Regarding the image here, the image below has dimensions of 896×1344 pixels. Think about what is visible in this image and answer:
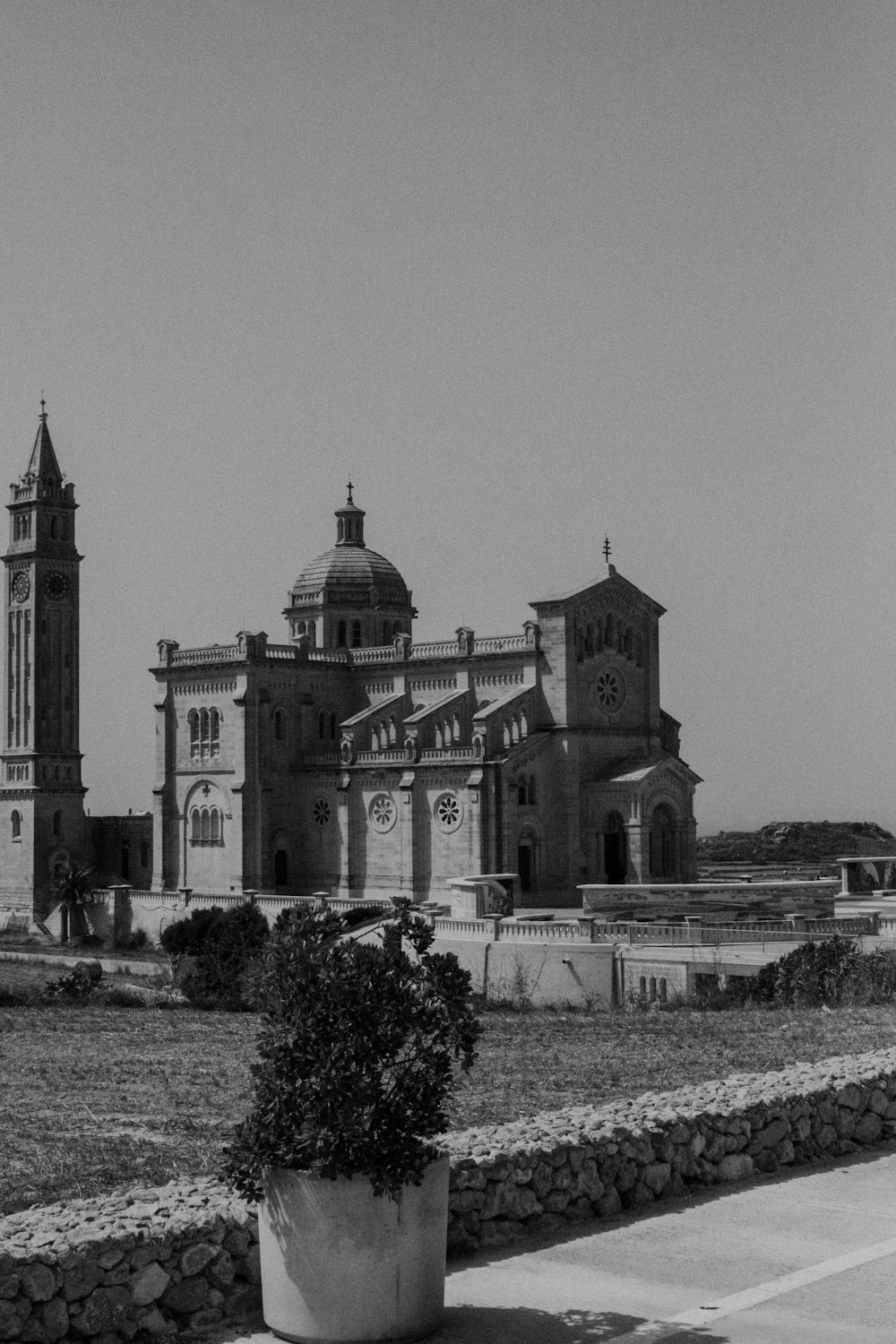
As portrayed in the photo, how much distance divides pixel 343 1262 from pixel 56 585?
7438cm

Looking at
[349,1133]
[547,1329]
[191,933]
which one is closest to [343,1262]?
[349,1133]

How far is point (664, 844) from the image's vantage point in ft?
209

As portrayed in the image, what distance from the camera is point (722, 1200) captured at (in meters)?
12.8

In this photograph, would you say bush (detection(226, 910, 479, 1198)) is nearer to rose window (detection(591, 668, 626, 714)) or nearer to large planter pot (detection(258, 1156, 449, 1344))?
large planter pot (detection(258, 1156, 449, 1344))

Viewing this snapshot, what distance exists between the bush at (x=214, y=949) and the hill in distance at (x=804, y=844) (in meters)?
39.9

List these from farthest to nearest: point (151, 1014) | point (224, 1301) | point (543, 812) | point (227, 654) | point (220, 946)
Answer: point (227, 654) < point (543, 812) < point (220, 946) < point (151, 1014) < point (224, 1301)

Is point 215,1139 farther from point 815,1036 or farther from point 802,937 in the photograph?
point 802,937

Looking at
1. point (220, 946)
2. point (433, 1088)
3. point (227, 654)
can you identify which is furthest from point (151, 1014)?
point (227, 654)

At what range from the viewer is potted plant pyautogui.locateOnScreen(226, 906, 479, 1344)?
31.3 feet

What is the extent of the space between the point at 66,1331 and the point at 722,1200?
5.31 m

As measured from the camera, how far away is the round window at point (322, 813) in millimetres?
68500

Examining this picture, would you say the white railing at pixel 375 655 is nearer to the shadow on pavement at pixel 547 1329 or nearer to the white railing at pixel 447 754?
the white railing at pixel 447 754

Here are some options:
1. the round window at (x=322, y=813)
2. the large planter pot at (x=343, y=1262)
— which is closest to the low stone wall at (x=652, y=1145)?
the large planter pot at (x=343, y=1262)

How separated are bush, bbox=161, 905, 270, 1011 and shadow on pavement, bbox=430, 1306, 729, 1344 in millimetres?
24330
